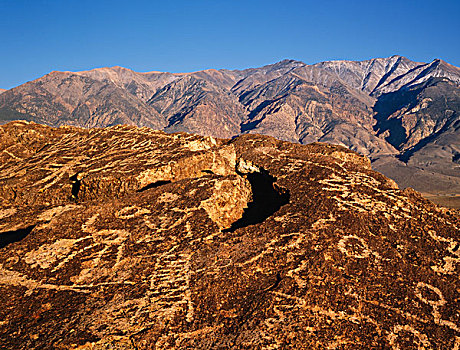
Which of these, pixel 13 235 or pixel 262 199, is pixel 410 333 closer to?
pixel 262 199

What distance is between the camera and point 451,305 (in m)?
7.33

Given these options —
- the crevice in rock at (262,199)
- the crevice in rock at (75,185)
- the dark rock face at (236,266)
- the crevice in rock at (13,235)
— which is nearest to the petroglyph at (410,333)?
the dark rock face at (236,266)

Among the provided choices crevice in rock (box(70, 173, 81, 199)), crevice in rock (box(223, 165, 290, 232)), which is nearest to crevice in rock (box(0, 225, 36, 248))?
crevice in rock (box(70, 173, 81, 199))

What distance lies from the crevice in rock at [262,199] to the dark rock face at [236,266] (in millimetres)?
99

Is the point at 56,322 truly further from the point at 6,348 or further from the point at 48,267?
the point at 48,267

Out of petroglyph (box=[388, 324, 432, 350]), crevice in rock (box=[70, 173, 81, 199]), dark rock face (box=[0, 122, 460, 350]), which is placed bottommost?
petroglyph (box=[388, 324, 432, 350])

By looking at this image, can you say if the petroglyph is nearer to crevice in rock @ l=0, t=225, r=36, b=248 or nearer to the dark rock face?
the dark rock face

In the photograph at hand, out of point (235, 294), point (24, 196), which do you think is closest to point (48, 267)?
point (235, 294)

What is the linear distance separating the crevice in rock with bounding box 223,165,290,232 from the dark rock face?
0.10 meters

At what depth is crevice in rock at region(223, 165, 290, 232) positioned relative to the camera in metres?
12.7

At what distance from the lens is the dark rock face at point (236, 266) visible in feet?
22.0

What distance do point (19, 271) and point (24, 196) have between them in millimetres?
9266

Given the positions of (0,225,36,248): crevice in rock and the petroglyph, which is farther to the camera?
(0,225,36,248): crevice in rock

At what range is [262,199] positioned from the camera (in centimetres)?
1485
